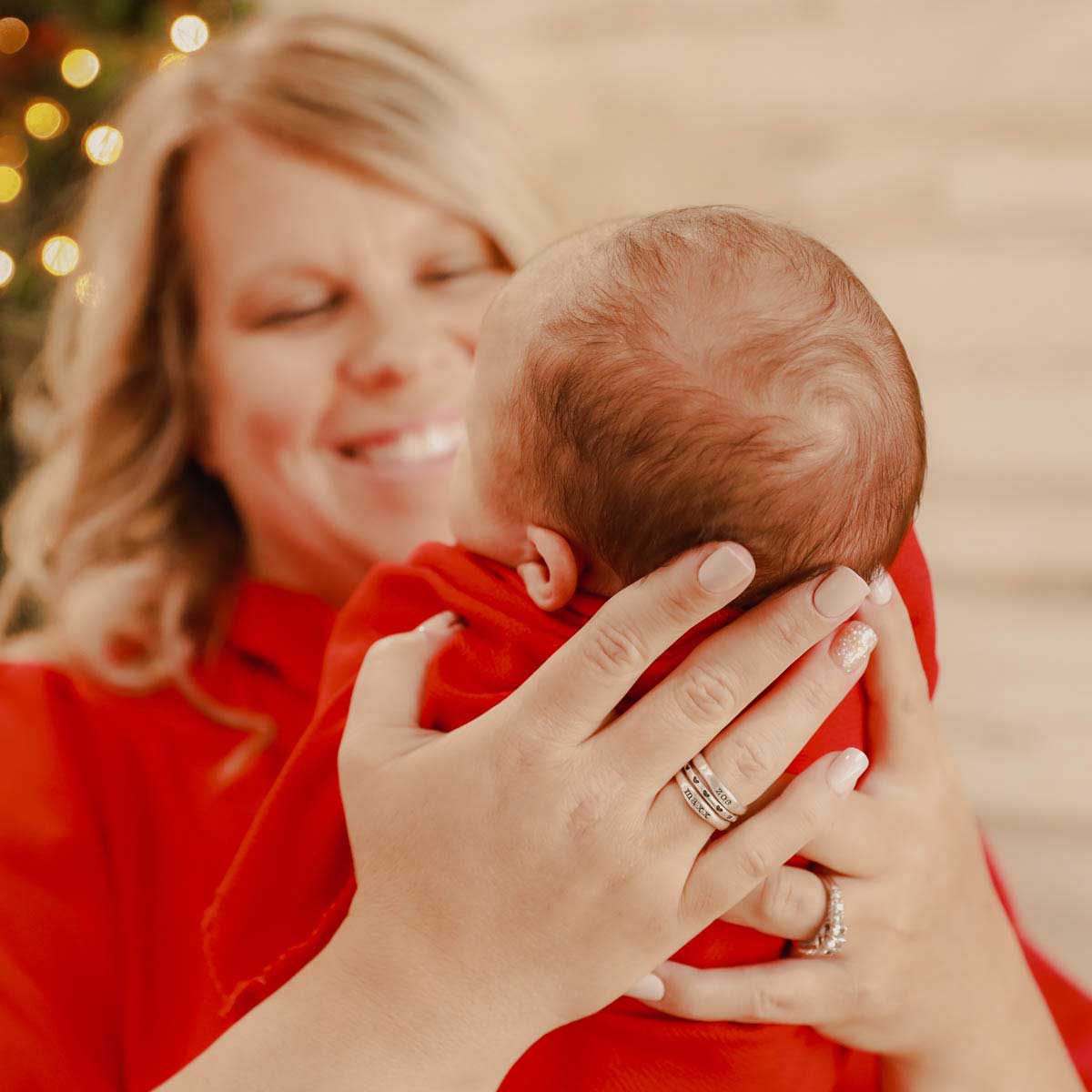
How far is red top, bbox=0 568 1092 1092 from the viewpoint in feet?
3.76

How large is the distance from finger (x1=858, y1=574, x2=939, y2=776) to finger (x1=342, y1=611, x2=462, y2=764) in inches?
13.5

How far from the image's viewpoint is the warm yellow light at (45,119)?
1.74 m

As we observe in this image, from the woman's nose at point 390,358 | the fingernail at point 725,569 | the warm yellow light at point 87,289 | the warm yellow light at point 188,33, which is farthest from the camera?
the warm yellow light at point 188,33

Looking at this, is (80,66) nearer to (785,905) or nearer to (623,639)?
(623,639)

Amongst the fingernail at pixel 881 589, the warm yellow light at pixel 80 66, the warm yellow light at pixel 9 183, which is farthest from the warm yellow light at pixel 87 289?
the fingernail at pixel 881 589

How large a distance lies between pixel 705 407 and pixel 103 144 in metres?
1.42

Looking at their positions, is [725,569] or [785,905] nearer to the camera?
[725,569]

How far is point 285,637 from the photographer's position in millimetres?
1461

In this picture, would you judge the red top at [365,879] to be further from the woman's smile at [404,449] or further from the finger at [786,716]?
the woman's smile at [404,449]

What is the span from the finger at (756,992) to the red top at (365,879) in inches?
0.9

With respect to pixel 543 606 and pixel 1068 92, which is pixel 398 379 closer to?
pixel 543 606

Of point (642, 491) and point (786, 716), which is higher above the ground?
point (642, 491)

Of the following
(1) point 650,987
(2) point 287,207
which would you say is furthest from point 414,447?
(1) point 650,987

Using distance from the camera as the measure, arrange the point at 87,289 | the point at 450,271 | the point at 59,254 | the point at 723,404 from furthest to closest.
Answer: the point at 59,254 → the point at 87,289 → the point at 450,271 → the point at 723,404
